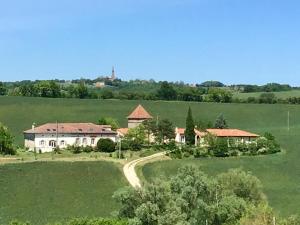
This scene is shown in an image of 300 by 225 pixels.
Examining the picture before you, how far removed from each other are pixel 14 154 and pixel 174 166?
2158 cm

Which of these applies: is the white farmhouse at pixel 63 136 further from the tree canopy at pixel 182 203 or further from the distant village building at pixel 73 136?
the tree canopy at pixel 182 203

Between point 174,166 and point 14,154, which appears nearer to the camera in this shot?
point 174,166

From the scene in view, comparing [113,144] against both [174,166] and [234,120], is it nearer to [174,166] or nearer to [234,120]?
[174,166]

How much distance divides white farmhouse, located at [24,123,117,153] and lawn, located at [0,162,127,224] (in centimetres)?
1729

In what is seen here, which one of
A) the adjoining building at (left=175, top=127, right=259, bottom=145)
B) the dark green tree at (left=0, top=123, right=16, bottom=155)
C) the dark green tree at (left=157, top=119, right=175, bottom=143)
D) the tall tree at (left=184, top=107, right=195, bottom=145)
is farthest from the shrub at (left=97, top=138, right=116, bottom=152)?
the adjoining building at (left=175, top=127, right=259, bottom=145)

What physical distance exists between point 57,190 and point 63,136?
90.6 ft

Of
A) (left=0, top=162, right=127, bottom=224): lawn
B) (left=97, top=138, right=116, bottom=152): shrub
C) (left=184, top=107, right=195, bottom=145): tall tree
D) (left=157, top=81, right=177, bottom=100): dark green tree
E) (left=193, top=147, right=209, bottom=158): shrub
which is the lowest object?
(left=0, top=162, right=127, bottom=224): lawn

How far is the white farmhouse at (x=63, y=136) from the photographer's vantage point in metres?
93.7

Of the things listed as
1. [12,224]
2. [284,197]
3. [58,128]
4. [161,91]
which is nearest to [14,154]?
[58,128]


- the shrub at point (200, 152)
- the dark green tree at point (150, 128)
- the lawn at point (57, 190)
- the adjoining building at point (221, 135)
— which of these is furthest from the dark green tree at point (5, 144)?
the adjoining building at point (221, 135)

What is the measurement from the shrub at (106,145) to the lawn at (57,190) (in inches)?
396

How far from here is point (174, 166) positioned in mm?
77500

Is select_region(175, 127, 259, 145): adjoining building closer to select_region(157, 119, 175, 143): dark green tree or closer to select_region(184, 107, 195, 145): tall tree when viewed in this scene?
select_region(184, 107, 195, 145): tall tree

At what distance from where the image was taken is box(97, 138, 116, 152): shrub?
87688mm
